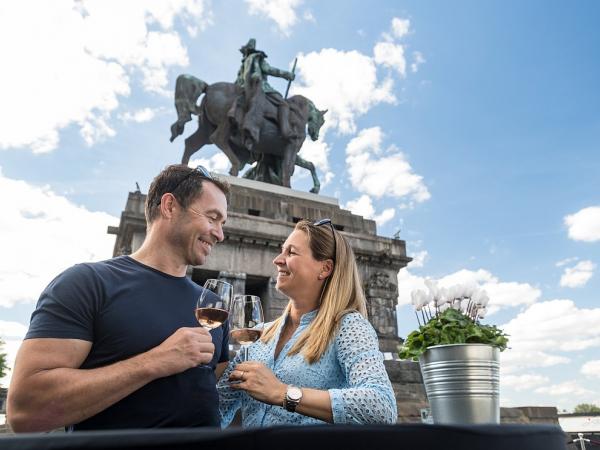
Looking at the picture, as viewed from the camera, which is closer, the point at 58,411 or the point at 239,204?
the point at 58,411

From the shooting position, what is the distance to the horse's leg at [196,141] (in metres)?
17.6

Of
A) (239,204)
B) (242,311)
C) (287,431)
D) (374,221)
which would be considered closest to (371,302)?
(374,221)

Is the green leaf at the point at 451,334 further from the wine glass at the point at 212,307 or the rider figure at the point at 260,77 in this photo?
the rider figure at the point at 260,77

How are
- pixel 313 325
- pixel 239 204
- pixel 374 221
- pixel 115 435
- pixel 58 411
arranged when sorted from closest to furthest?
pixel 115 435, pixel 58 411, pixel 313 325, pixel 239 204, pixel 374 221

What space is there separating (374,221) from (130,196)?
27.8 feet

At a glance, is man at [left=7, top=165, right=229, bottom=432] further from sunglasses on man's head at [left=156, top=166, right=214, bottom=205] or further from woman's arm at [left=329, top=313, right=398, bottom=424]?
woman's arm at [left=329, top=313, right=398, bottom=424]

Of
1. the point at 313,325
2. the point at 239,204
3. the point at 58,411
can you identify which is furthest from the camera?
the point at 239,204

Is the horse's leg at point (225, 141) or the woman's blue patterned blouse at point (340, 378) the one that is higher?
the horse's leg at point (225, 141)

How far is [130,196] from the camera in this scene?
13.9 m

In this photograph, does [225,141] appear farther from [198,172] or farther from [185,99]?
[198,172]

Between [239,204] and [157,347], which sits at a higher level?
[239,204]

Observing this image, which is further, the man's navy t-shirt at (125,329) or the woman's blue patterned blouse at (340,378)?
the man's navy t-shirt at (125,329)

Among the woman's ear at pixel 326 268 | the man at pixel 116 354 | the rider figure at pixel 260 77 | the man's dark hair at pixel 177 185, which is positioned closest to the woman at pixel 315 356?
the woman's ear at pixel 326 268

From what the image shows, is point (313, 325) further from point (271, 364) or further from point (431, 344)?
point (431, 344)
